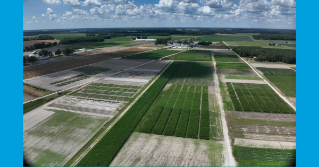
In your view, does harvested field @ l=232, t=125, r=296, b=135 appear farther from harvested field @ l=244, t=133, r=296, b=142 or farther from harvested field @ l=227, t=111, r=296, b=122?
harvested field @ l=227, t=111, r=296, b=122

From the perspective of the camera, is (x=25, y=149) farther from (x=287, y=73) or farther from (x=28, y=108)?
(x=287, y=73)

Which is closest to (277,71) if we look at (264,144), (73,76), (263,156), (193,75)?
(193,75)

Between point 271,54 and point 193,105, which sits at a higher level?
point 271,54

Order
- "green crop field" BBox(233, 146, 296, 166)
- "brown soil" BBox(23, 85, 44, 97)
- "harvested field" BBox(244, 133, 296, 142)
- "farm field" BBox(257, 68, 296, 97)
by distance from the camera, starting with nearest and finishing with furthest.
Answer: "green crop field" BBox(233, 146, 296, 166), "harvested field" BBox(244, 133, 296, 142), "brown soil" BBox(23, 85, 44, 97), "farm field" BBox(257, 68, 296, 97)

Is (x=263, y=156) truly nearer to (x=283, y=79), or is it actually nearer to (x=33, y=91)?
(x=283, y=79)

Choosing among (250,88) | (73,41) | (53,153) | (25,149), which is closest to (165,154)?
(53,153)

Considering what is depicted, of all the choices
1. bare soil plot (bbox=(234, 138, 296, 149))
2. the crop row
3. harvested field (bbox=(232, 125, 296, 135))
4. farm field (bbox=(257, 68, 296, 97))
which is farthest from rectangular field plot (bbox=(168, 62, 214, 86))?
bare soil plot (bbox=(234, 138, 296, 149))
